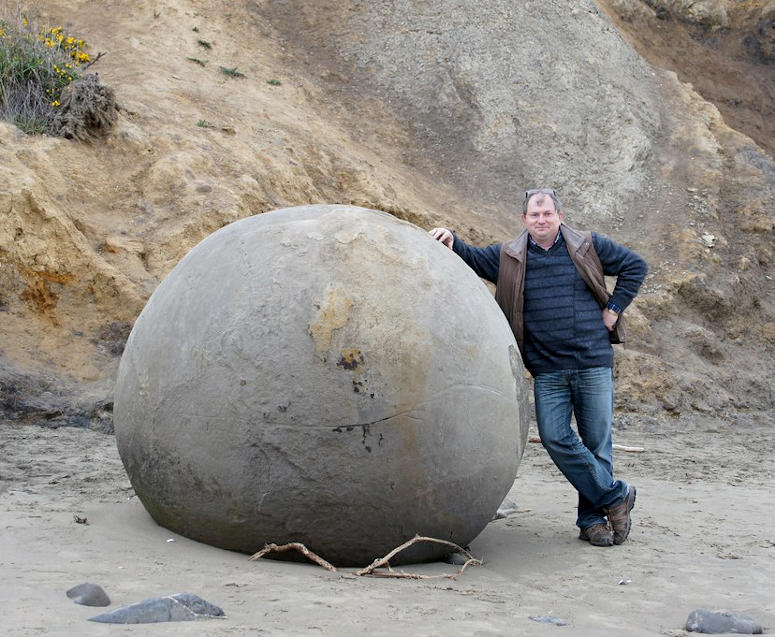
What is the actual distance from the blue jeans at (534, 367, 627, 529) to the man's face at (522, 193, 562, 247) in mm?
744

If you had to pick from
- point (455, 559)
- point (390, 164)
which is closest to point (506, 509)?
point (455, 559)

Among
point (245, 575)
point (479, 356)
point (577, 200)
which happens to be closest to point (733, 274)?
point (577, 200)

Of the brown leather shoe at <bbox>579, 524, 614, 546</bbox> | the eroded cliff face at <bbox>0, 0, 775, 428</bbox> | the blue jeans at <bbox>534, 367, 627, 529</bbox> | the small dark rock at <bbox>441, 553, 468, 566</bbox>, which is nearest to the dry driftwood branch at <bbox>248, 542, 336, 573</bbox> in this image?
the small dark rock at <bbox>441, 553, 468, 566</bbox>

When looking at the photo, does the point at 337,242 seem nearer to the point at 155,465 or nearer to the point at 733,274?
the point at 155,465

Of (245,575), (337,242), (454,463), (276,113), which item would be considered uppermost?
(276,113)

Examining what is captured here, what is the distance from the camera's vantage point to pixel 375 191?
11.4m

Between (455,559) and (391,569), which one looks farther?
(455,559)

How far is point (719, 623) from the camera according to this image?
367cm

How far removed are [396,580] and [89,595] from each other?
1.37 m

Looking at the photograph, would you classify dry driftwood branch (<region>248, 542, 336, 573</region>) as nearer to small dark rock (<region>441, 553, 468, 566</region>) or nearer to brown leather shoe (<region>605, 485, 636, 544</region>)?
small dark rock (<region>441, 553, 468, 566</region>)

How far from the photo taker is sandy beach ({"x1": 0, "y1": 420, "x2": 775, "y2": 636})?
3352 millimetres

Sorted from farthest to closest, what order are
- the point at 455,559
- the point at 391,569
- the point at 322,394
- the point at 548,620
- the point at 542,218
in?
1. the point at 542,218
2. the point at 455,559
3. the point at 391,569
4. the point at 322,394
5. the point at 548,620

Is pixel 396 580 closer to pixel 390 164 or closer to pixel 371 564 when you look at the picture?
pixel 371 564

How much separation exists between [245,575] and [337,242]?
1.49 meters
